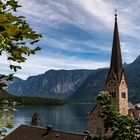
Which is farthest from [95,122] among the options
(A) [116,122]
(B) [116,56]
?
(A) [116,122]

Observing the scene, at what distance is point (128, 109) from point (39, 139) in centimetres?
3101

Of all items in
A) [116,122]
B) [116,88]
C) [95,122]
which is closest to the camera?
[116,122]

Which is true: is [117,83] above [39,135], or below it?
above

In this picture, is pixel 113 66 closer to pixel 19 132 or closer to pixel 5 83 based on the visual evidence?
pixel 19 132

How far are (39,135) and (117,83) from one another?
1126 inches

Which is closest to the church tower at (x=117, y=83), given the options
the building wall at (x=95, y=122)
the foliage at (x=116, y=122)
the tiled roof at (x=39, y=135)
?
the building wall at (x=95, y=122)

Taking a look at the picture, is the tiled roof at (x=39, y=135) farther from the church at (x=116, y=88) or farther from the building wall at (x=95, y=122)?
the church at (x=116, y=88)

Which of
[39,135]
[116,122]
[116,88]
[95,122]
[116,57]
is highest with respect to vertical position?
[116,57]

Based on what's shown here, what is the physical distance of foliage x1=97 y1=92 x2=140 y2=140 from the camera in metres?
16.5

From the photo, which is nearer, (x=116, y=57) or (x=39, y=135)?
(x=39, y=135)

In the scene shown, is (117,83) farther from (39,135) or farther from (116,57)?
(39,135)

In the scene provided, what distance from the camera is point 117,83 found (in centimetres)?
8588

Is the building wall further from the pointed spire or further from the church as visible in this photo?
the pointed spire

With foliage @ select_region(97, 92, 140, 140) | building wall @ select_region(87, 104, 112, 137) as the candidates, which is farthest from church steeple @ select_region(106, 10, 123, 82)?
foliage @ select_region(97, 92, 140, 140)
